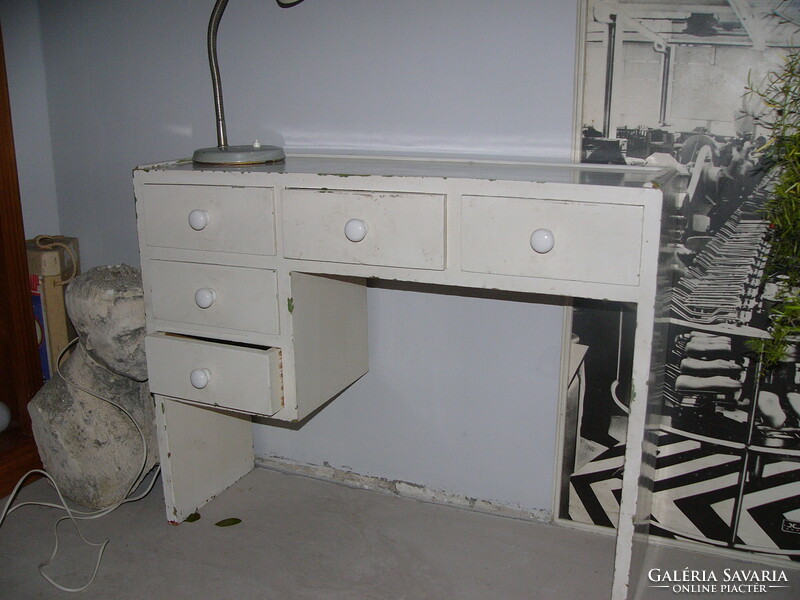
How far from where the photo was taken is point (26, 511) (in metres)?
1.84

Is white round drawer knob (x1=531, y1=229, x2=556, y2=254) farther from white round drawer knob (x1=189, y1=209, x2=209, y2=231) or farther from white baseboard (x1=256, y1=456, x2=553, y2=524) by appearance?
white baseboard (x1=256, y1=456, x2=553, y2=524)

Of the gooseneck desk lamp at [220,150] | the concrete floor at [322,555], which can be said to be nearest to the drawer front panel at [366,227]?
the gooseneck desk lamp at [220,150]

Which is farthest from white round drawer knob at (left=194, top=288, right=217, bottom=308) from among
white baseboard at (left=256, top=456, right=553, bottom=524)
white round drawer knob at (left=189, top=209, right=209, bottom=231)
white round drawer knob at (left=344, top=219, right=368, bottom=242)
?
white baseboard at (left=256, top=456, right=553, bottom=524)

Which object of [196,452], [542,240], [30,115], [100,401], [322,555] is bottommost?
[322,555]

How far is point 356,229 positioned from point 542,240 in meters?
0.35

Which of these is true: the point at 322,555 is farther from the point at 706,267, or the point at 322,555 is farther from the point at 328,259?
the point at 706,267

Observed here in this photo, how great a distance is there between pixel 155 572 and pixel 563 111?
1.33 meters

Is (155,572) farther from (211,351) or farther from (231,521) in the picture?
(211,351)

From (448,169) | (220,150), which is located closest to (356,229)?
(448,169)

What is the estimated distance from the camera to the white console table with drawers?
1226 mm

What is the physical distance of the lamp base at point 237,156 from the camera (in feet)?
5.14

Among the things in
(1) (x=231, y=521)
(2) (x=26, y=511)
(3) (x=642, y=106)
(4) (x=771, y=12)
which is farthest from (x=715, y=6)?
(2) (x=26, y=511)

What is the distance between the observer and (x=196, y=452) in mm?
1823

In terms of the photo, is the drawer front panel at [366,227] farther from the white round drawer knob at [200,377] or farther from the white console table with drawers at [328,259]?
the white round drawer knob at [200,377]
